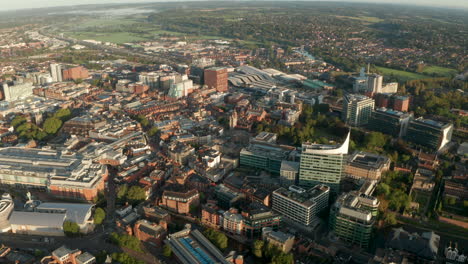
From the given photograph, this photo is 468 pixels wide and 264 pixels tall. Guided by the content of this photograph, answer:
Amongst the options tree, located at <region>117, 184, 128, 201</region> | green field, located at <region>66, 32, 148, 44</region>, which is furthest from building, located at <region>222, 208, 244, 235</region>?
green field, located at <region>66, 32, 148, 44</region>

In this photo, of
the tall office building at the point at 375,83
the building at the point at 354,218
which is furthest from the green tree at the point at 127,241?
the tall office building at the point at 375,83

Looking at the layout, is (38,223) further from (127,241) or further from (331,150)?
(331,150)

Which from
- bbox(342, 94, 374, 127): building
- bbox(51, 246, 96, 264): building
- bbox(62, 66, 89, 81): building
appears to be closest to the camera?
bbox(51, 246, 96, 264): building

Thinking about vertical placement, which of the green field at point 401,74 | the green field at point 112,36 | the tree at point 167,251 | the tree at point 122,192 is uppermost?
the green field at point 112,36

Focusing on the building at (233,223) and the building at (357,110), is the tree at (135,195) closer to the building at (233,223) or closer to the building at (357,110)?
the building at (233,223)

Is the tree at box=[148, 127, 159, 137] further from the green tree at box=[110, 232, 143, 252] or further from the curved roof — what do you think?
the curved roof

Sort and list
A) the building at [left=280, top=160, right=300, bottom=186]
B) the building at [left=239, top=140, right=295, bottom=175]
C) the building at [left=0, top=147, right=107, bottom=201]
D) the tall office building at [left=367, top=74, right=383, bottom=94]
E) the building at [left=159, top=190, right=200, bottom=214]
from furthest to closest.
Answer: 1. the tall office building at [left=367, top=74, right=383, bottom=94]
2. the building at [left=239, top=140, right=295, bottom=175]
3. the building at [left=280, top=160, right=300, bottom=186]
4. the building at [left=0, top=147, right=107, bottom=201]
5. the building at [left=159, top=190, right=200, bottom=214]

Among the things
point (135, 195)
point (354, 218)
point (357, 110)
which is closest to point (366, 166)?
point (354, 218)
